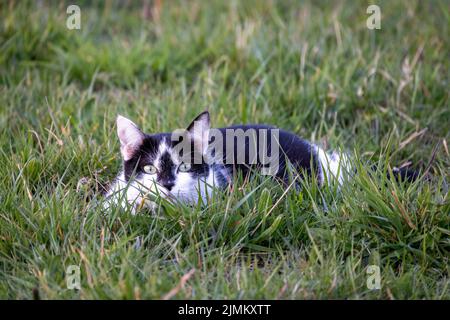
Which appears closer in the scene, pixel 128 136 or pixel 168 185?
pixel 168 185

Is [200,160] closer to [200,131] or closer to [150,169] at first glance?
[200,131]

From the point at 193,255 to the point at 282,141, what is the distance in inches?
38.1

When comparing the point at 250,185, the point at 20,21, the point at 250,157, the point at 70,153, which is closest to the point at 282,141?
the point at 250,157

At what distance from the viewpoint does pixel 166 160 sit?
293cm

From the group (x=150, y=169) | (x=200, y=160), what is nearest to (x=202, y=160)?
(x=200, y=160)

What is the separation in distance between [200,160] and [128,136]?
36 cm

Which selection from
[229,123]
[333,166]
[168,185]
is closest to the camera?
[168,185]

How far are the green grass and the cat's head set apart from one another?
0.61 feet

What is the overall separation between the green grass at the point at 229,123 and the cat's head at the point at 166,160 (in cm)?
18

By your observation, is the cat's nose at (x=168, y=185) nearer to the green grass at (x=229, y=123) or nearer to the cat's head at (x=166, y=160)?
the cat's head at (x=166, y=160)

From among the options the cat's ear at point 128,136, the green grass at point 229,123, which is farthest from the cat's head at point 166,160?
the green grass at point 229,123

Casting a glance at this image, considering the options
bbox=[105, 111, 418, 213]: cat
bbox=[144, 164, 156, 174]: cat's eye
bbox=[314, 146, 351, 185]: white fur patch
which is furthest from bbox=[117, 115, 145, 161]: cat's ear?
bbox=[314, 146, 351, 185]: white fur patch

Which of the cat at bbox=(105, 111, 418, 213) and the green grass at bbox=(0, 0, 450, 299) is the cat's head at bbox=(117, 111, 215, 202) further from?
the green grass at bbox=(0, 0, 450, 299)

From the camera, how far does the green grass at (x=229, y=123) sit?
2406 millimetres
